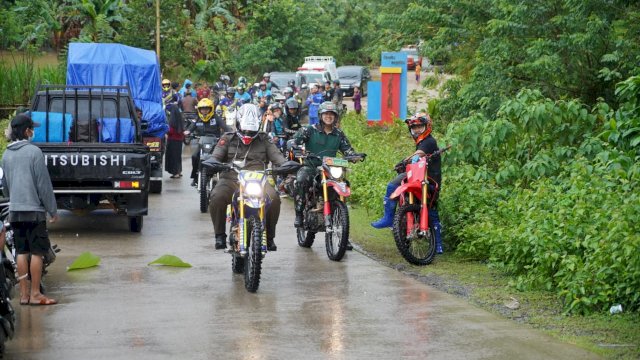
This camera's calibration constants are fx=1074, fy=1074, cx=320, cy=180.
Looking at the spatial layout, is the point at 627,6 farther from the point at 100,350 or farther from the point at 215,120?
the point at 100,350

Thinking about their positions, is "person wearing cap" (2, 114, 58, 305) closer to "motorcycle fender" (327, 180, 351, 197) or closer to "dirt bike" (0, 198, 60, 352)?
"dirt bike" (0, 198, 60, 352)

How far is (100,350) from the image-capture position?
8.18 m

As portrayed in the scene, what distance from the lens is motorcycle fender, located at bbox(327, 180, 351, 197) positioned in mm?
12352

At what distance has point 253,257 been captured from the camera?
1038 centimetres

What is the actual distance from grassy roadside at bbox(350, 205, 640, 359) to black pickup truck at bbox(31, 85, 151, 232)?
3.10 meters

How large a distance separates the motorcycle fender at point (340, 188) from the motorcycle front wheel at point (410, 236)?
654mm

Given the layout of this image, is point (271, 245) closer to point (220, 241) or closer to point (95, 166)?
point (220, 241)

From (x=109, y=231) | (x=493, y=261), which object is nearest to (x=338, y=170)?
(x=493, y=261)

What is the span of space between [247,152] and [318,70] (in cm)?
3637

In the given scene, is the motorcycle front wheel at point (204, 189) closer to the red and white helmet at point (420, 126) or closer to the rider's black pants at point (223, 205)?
the red and white helmet at point (420, 126)

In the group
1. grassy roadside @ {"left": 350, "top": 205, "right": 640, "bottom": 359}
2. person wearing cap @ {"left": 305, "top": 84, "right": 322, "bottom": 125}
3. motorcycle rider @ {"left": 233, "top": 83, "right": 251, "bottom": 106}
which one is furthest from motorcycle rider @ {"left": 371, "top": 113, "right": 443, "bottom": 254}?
person wearing cap @ {"left": 305, "top": 84, "right": 322, "bottom": 125}

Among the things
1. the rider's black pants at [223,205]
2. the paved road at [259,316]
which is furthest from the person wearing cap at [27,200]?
the rider's black pants at [223,205]

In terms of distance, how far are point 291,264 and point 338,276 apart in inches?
37.9

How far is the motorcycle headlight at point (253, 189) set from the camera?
34.9 ft
